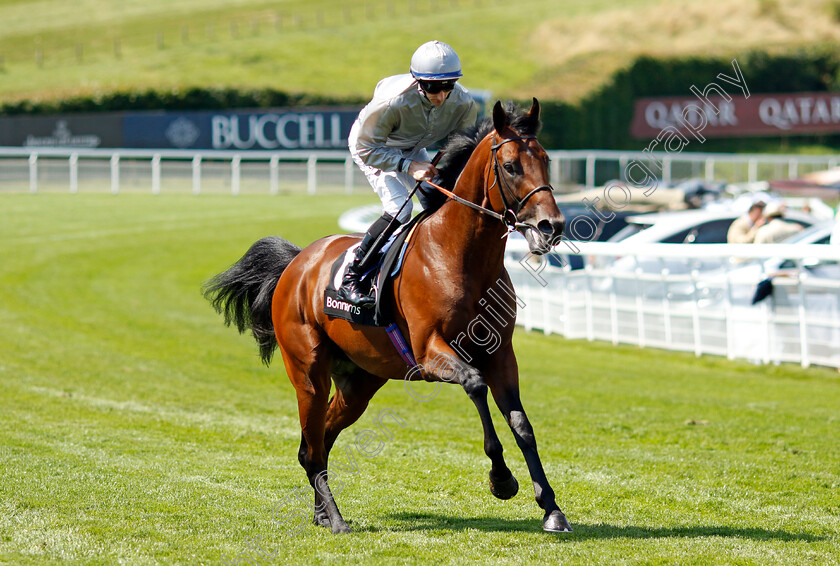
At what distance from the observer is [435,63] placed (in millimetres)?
4898

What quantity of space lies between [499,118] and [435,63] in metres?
0.49

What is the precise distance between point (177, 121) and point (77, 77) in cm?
1379

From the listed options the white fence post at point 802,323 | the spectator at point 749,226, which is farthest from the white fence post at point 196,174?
the white fence post at point 802,323

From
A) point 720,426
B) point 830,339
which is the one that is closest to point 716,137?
point 830,339

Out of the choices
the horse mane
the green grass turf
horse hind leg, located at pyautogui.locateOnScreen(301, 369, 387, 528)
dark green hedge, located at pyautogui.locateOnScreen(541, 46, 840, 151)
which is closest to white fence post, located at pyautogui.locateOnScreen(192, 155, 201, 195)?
the green grass turf

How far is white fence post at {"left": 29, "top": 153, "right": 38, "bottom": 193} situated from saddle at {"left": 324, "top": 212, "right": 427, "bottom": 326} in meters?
23.4

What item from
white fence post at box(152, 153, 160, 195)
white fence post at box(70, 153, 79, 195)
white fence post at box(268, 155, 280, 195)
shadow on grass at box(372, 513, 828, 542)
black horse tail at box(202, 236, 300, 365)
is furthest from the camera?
white fence post at box(268, 155, 280, 195)

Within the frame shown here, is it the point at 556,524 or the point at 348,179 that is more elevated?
the point at 348,179

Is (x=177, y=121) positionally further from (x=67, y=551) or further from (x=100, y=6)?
(x=100, y=6)

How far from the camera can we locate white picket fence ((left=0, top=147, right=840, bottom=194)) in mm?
26734

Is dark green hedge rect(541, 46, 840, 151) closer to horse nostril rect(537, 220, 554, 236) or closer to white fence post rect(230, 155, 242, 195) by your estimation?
white fence post rect(230, 155, 242, 195)

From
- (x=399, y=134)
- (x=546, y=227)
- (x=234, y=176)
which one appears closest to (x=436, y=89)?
(x=399, y=134)

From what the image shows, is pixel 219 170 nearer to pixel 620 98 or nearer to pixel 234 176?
pixel 234 176

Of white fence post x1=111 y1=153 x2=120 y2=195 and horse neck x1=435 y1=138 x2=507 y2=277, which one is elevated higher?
horse neck x1=435 y1=138 x2=507 y2=277
